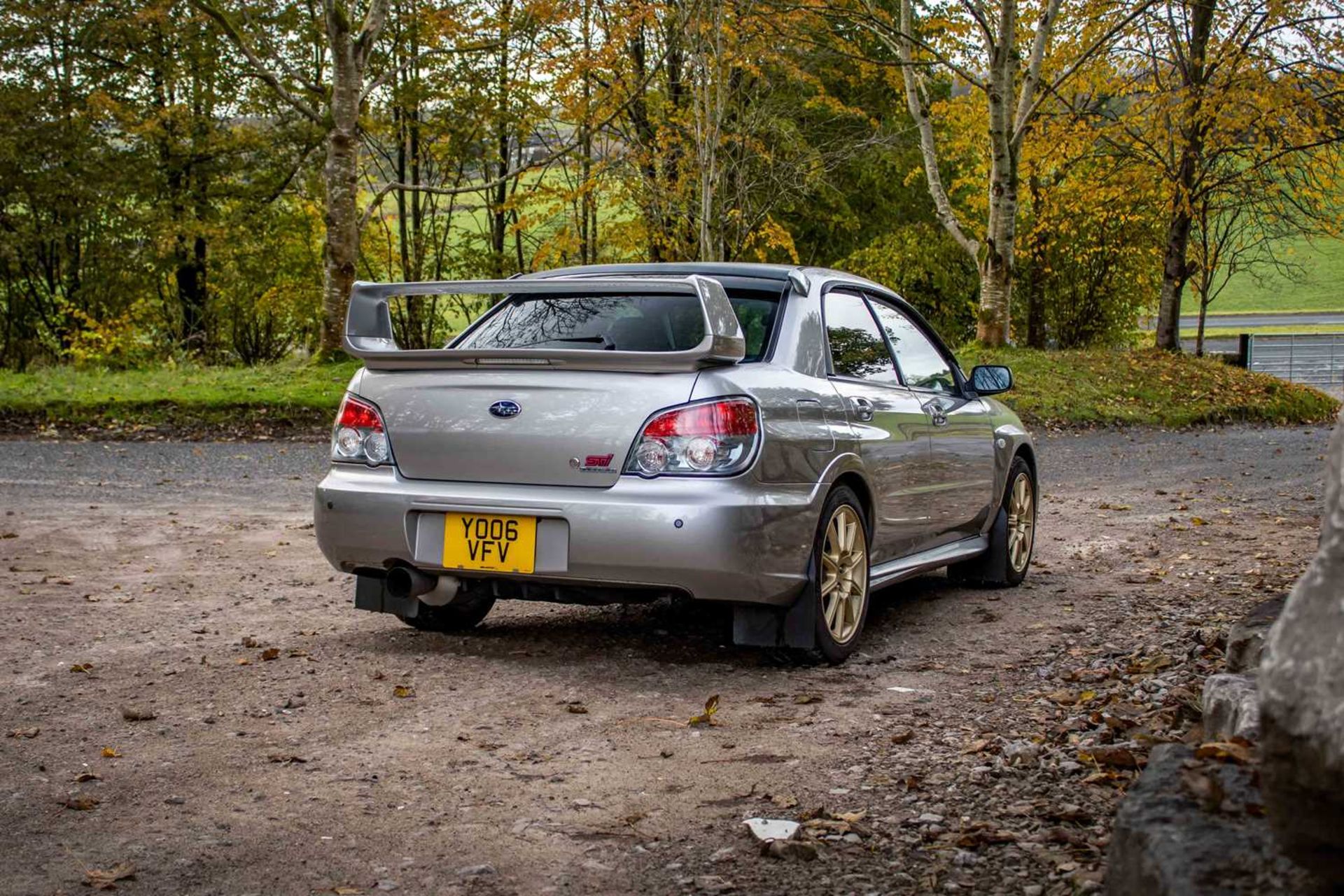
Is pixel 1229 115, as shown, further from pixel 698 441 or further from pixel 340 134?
pixel 698 441

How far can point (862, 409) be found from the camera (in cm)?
609

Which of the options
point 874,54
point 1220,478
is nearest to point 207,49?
point 874,54

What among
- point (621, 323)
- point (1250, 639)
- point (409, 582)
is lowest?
point (409, 582)

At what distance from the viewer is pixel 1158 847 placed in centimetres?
246

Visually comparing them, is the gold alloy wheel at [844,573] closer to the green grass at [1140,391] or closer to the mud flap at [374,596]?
the mud flap at [374,596]

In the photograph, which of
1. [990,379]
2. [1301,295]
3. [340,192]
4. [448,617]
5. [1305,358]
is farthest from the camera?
[1301,295]

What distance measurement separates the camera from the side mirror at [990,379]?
732 centimetres

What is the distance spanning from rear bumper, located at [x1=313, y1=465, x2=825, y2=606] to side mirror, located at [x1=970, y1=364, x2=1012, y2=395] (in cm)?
217

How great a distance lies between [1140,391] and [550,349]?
18470 millimetres

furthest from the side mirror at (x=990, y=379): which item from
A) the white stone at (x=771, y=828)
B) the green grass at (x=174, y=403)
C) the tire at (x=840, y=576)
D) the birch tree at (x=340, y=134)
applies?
the birch tree at (x=340, y=134)

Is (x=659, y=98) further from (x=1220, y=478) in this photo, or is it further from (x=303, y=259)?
(x=1220, y=478)

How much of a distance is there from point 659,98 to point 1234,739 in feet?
91.4

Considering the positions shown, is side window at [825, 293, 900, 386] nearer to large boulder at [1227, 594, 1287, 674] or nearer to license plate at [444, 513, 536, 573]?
license plate at [444, 513, 536, 573]

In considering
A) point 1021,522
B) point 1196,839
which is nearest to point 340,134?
point 1021,522
